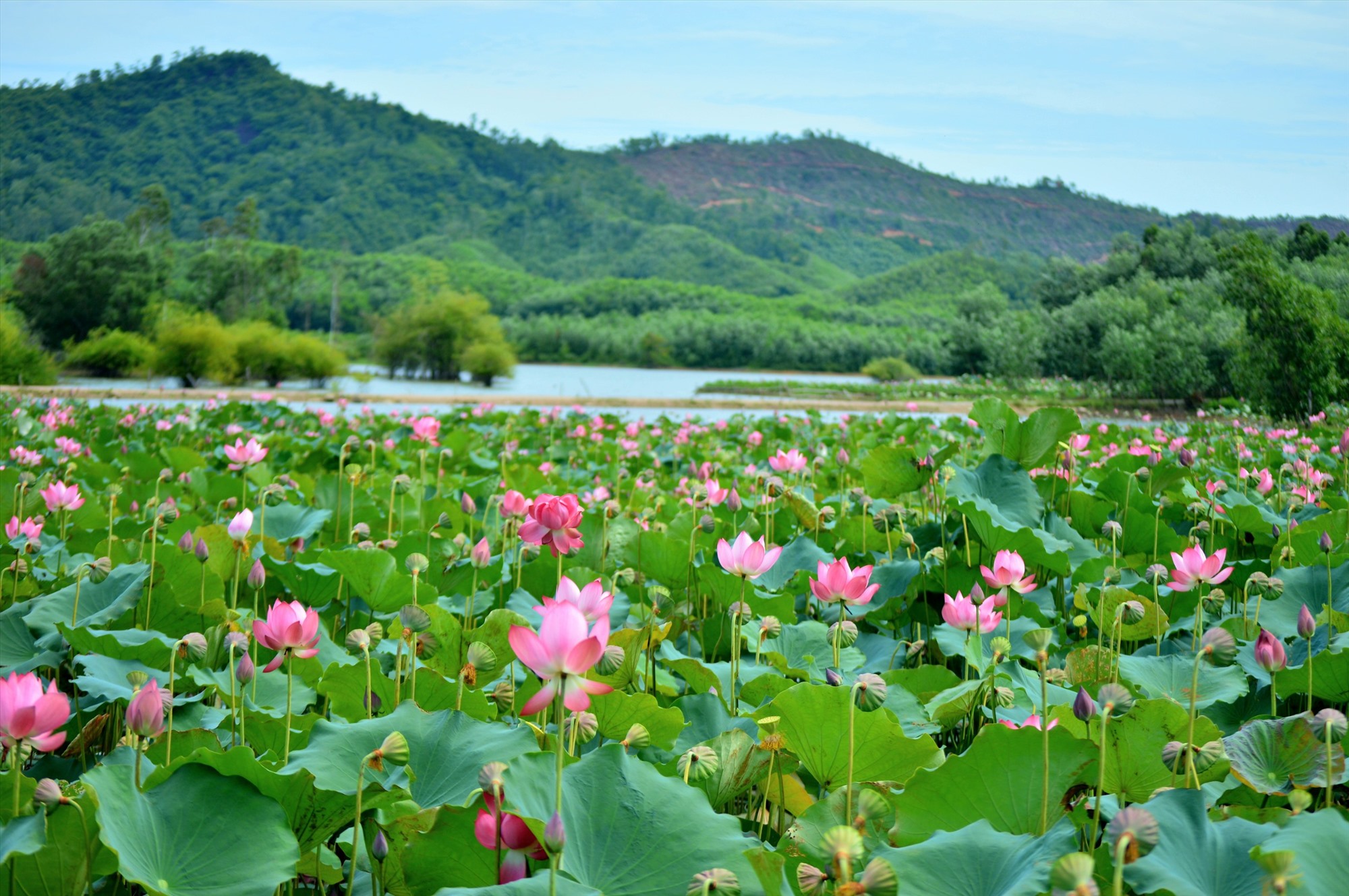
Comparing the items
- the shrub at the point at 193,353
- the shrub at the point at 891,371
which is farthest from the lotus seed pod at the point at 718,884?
the shrub at the point at 891,371

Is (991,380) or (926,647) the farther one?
(991,380)

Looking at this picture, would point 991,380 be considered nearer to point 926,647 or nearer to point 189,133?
point 926,647

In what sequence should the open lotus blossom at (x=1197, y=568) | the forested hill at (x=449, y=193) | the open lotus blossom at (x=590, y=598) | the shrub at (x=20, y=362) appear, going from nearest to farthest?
the open lotus blossom at (x=590, y=598) → the open lotus blossom at (x=1197, y=568) → the shrub at (x=20, y=362) → the forested hill at (x=449, y=193)

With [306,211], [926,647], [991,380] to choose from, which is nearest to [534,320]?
[991,380]

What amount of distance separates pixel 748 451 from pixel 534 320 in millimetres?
35293

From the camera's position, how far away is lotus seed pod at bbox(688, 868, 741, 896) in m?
0.59

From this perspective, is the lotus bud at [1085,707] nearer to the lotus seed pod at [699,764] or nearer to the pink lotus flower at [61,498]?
the lotus seed pod at [699,764]

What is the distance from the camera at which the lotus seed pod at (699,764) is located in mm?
817

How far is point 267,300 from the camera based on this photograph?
3341 cm

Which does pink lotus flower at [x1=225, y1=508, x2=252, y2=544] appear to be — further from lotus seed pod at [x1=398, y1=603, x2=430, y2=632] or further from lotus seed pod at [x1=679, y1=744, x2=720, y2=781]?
lotus seed pod at [x1=679, y1=744, x2=720, y2=781]

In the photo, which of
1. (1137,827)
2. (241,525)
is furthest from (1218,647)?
(241,525)

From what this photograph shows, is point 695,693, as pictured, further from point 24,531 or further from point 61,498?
point 61,498

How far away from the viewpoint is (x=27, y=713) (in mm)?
722

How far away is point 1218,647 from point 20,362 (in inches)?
593
